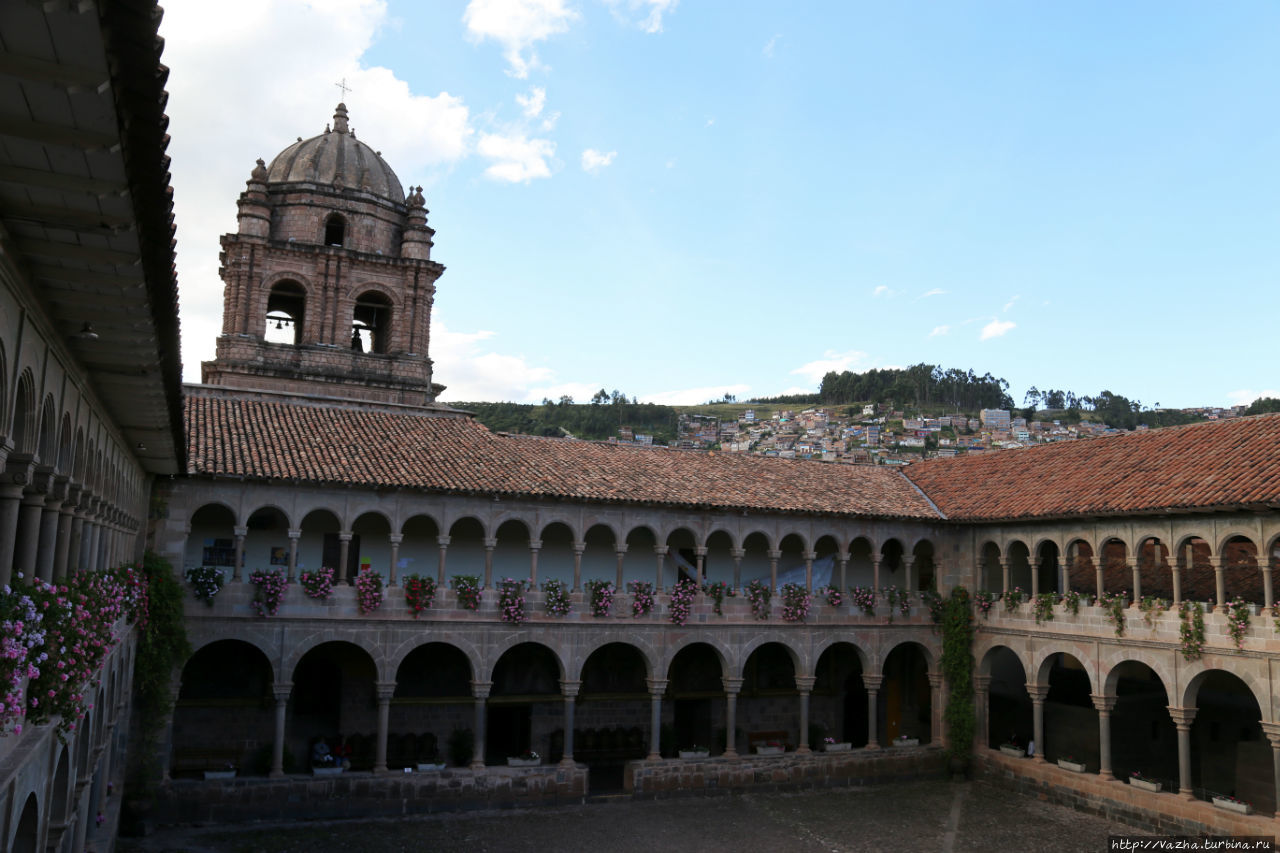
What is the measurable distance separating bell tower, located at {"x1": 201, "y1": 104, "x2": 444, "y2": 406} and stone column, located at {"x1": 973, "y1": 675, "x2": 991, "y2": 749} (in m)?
17.3

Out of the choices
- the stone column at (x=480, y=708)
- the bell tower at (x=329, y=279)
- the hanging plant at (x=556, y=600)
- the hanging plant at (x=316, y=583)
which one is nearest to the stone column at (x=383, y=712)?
the stone column at (x=480, y=708)

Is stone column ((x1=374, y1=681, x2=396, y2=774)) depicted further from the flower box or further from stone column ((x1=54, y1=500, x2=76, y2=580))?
the flower box

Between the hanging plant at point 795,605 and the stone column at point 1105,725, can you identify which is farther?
the hanging plant at point 795,605

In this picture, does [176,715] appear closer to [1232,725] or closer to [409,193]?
[409,193]

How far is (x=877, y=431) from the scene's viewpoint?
310 feet

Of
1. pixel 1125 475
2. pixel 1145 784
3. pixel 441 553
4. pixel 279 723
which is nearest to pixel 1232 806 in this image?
pixel 1145 784

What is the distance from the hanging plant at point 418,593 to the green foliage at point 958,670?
46.6 feet

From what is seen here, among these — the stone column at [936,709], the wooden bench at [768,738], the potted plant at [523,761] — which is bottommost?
the wooden bench at [768,738]

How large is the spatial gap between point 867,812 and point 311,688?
45.3 feet

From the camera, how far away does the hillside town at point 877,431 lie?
87562 mm

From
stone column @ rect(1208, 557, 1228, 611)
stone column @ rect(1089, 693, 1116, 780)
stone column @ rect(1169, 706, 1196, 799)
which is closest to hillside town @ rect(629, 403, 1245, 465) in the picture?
stone column @ rect(1089, 693, 1116, 780)

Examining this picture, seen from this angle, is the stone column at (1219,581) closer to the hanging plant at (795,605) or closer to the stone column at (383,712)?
the hanging plant at (795,605)

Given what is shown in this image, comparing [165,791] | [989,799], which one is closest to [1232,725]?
[989,799]

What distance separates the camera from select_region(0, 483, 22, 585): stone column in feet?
20.9
